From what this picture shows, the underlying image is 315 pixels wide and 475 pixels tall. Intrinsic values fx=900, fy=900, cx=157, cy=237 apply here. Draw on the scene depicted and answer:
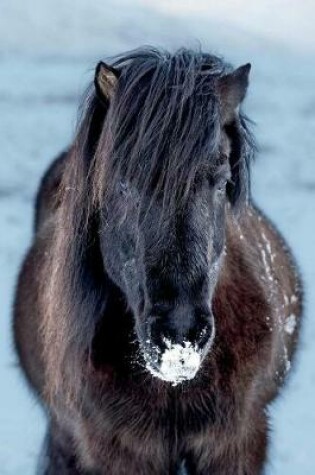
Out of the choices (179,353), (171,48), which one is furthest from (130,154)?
(171,48)

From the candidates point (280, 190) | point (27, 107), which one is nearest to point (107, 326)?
point (280, 190)

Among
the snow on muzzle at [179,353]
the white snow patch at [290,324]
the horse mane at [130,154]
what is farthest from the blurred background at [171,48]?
the snow on muzzle at [179,353]

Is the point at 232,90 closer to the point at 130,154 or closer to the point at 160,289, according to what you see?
the point at 130,154

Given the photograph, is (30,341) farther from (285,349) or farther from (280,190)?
(280,190)

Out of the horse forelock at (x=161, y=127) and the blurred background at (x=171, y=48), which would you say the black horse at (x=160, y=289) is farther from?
the blurred background at (x=171, y=48)

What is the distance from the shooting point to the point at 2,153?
5168 millimetres

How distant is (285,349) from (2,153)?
2.68m

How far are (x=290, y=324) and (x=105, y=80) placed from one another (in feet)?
4.43

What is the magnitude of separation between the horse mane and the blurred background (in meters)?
1.27

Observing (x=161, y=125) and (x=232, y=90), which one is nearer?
(x=161, y=125)

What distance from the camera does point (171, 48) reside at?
18.9 feet

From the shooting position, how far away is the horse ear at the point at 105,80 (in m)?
2.06

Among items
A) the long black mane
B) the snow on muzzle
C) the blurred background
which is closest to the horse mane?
the long black mane

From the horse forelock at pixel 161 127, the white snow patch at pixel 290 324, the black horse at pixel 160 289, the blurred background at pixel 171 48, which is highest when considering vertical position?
the horse forelock at pixel 161 127
